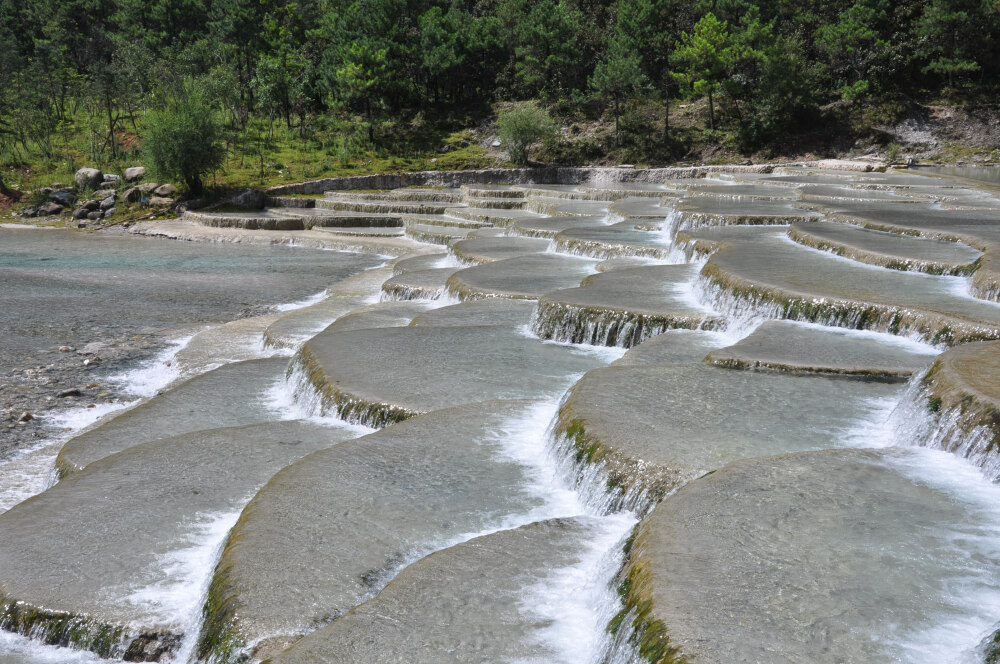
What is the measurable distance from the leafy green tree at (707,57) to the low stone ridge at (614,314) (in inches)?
1357

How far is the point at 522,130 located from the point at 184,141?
15.9 m

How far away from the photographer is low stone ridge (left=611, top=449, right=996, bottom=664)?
3.69m

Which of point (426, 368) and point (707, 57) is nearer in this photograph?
point (426, 368)

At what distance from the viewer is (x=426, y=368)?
29.6ft

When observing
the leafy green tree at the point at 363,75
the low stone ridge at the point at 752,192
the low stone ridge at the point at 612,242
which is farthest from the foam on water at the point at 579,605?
the leafy green tree at the point at 363,75

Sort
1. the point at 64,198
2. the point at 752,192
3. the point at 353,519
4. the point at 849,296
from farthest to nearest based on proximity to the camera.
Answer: the point at 64,198 < the point at 752,192 < the point at 849,296 < the point at 353,519

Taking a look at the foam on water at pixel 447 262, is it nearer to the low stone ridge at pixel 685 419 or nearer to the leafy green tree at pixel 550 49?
the low stone ridge at pixel 685 419

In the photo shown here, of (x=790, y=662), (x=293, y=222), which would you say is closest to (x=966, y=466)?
(x=790, y=662)

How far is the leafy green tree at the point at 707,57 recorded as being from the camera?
4238 centimetres

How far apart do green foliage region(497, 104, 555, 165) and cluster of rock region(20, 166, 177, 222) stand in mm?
15655

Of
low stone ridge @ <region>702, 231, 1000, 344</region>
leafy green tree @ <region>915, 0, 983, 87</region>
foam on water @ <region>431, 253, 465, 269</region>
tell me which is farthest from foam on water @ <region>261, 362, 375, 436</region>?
leafy green tree @ <region>915, 0, 983, 87</region>

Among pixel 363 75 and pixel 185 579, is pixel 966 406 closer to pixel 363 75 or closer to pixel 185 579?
pixel 185 579

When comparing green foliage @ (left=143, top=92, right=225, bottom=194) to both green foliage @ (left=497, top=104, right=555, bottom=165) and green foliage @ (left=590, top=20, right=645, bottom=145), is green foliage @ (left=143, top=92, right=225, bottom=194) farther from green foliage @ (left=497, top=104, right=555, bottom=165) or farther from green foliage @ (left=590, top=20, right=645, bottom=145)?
green foliage @ (left=590, top=20, right=645, bottom=145)

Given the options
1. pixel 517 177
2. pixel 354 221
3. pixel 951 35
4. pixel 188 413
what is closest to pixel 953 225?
pixel 188 413
